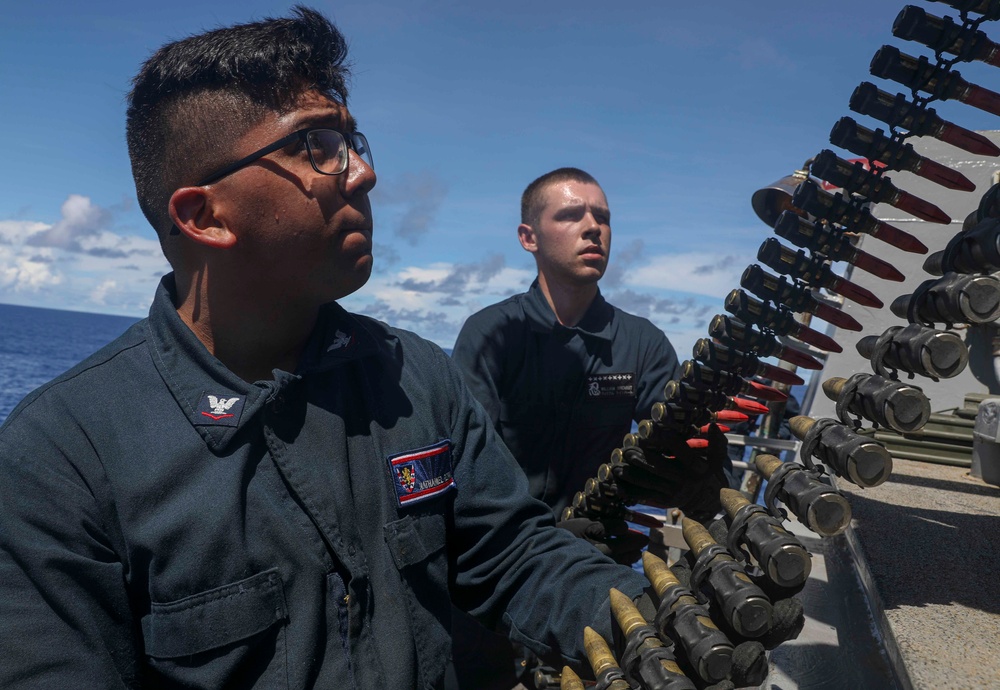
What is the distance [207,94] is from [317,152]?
16.4 inches

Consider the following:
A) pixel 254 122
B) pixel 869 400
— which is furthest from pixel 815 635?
pixel 254 122

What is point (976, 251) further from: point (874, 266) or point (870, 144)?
point (874, 266)

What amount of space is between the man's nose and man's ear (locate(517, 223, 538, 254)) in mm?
3360

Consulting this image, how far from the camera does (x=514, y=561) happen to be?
103 inches

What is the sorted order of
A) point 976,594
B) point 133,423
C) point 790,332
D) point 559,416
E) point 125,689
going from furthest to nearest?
point 559,416, point 790,332, point 976,594, point 133,423, point 125,689

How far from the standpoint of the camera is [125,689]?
6.49 feet

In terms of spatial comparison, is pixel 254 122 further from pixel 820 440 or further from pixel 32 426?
pixel 820 440

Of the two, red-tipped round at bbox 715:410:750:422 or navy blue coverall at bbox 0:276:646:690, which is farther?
red-tipped round at bbox 715:410:750:422

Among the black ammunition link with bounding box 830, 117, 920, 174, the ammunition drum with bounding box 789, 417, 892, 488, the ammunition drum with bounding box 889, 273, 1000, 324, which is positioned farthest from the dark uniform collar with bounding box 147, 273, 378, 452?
the black ammunition link with bounding box 830, 117, 920, 174

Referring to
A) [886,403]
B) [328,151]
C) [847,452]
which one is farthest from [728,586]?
[328,151]

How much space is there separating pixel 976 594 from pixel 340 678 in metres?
1.91

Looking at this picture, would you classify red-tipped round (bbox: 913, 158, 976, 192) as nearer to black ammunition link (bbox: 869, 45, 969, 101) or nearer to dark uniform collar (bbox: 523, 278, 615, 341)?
black ammunition link (bbox: 869, 45, 969, 101)

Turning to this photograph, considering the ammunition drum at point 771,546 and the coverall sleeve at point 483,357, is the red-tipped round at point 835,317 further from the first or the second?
the coverall sleeve at point 483,357

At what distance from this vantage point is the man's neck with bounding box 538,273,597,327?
5.43 meters
